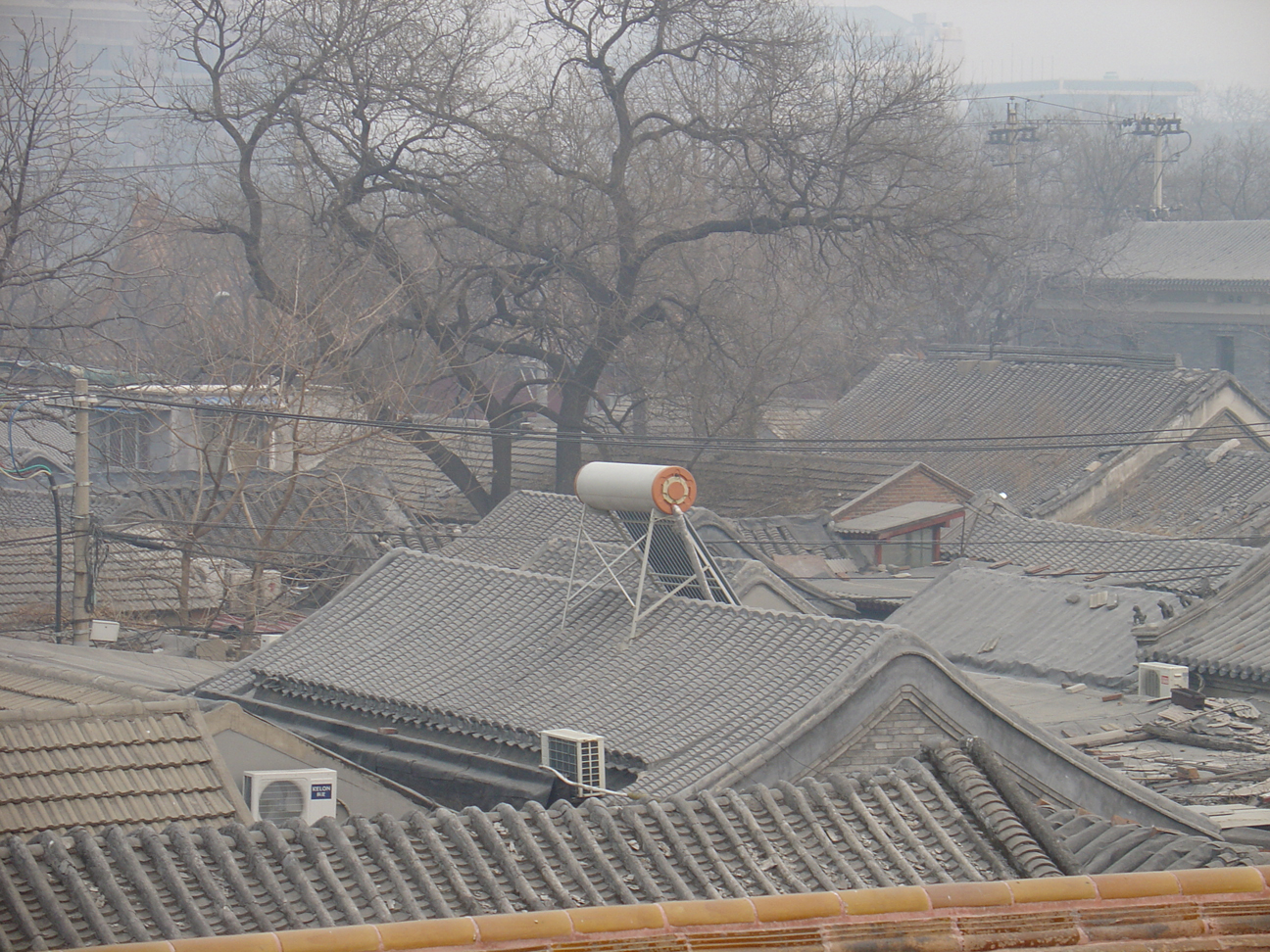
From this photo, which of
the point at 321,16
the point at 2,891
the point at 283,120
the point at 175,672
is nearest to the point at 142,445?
the point at 283,120

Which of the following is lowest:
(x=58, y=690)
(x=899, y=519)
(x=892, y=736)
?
(x=899, y=519)

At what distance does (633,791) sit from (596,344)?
630 inches

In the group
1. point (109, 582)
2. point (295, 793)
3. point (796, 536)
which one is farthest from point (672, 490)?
point (796, 536)

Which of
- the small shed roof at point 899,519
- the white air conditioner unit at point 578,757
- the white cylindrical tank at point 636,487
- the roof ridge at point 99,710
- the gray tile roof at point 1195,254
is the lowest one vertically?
the small shed roof at point 899,519

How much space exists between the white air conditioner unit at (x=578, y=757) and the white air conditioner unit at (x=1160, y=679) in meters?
7.25

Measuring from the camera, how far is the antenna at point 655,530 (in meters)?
12.1

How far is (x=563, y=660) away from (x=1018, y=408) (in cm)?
2210

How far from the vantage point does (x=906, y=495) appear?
2541 centimetres

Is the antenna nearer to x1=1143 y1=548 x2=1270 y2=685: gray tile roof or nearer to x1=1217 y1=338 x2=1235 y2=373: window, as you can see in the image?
x1=1143 y1=548 x2=1270 y2=685: gray tile roof

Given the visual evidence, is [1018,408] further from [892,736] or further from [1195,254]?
[892,736]

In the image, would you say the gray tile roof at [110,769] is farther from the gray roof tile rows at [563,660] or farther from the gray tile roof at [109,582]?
the gray tile roof at [109,582]

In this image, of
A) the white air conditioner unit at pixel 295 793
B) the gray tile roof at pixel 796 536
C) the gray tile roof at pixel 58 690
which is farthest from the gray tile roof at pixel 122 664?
the gray tile roof at pixel 796 536

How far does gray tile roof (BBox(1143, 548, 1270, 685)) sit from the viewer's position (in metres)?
14.6

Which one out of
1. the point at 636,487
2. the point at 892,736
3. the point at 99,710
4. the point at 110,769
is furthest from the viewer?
the point at 636,487
